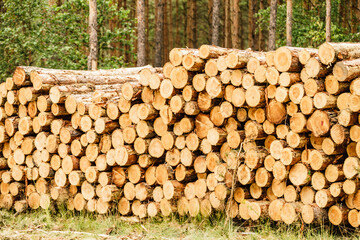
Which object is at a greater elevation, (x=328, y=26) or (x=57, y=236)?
(x=328, y=26)

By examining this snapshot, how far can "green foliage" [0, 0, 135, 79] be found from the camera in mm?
13953

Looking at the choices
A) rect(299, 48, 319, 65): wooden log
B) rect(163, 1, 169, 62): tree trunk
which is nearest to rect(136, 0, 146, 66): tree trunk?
rect(163, 1, 169, 62): tree trunk

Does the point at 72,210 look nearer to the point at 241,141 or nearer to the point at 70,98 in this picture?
the point at 70,98

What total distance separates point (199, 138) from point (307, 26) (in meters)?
13.3

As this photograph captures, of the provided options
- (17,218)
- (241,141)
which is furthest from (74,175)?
(241,141)

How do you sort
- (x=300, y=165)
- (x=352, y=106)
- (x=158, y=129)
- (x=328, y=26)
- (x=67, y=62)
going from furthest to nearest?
1. (x=328, y=26)
2. (x=67, y=62)
3. (x=158, y=129)
4. (x=300, y=165)
5. (x=352, y=106)

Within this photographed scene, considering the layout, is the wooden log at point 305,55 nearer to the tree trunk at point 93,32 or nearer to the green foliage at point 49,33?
the tree trunk at point 93,32

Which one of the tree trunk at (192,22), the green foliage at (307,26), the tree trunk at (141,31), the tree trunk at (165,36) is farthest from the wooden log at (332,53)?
the tree trunk at (165,36)

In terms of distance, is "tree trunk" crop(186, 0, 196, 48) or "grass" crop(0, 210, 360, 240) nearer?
"grass" crop(0, 210, 360, 240)

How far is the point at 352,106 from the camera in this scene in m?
4.85

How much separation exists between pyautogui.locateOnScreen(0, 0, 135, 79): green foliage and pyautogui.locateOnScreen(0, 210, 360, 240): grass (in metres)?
8.32

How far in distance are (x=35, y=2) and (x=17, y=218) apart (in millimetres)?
9623

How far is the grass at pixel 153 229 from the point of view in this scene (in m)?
5.21

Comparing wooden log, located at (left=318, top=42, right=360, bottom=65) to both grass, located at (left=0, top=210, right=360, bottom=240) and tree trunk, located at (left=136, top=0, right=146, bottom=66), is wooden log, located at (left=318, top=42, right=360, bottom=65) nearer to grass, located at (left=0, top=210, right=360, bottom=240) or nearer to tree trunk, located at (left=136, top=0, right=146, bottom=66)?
grass, located at (left=0, top=210, right=360, bottom=240)
